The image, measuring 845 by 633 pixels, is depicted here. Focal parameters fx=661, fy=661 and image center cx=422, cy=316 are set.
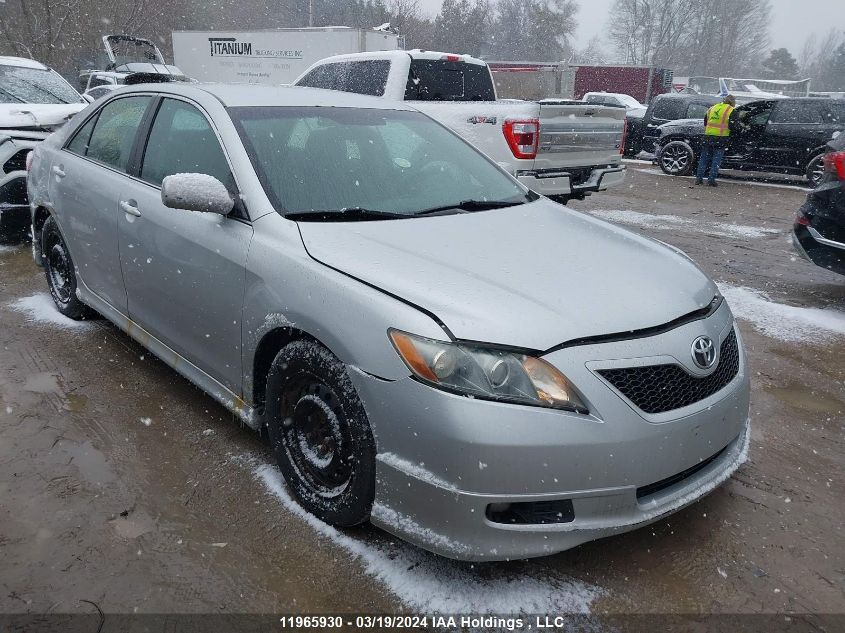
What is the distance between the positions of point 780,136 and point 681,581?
12.6 m

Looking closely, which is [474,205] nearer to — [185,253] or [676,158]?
[185,253]

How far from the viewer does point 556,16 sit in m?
72.8

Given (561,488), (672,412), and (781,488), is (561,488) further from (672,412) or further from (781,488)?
(781,488)

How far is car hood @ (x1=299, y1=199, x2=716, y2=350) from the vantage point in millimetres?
2137

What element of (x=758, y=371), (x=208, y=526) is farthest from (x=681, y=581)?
(x=758, y=371)

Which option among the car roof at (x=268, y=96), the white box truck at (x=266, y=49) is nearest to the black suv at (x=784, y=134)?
the white box truck at (x=266, y=49)

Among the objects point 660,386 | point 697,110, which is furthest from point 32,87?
point 697,110

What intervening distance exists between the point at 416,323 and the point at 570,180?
19.2ft

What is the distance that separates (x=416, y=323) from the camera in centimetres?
211

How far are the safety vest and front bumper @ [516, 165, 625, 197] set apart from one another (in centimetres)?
537

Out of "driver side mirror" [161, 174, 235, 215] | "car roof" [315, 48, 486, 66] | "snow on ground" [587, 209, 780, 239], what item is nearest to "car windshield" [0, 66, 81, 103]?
"car roof" [315, 48, 486, 66]

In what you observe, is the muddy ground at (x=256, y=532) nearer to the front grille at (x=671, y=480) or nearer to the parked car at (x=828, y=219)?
the front grille at (x=671, y=480)

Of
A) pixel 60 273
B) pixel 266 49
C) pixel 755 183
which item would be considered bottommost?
pixel 755 183

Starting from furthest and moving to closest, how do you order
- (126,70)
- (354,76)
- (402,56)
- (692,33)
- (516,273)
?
(692,33), (126,70), (354,76), (402,56), (516,273)
